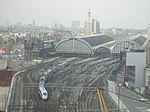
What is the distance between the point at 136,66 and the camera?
7.59 meters

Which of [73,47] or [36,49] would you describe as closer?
[36,49]

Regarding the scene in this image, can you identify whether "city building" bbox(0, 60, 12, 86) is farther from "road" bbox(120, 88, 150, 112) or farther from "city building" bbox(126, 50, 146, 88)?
"city building" bbox(126, 50, 146, 88)

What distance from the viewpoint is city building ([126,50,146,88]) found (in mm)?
7527

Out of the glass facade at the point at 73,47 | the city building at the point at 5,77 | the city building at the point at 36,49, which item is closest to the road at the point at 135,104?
the city building at the point at 5,77

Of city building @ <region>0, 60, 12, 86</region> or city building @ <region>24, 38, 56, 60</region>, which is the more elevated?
city building @ <region>24, 38, 56, 60</region>

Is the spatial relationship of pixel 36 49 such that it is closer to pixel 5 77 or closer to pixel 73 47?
pixel 73 47

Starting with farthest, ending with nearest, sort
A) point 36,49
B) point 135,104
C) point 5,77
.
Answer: point 36,49
point 5,77
point 135,104

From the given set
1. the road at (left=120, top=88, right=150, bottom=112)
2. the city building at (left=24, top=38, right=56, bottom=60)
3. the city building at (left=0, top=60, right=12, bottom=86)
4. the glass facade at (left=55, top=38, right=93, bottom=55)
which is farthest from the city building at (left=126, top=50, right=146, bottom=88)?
the glass facade at (left=55, top=38, right=93, bottom=55)

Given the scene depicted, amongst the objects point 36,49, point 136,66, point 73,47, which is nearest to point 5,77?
point 136,66

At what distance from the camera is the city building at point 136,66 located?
753 cm

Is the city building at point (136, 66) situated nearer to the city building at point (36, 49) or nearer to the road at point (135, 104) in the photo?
the road at point (135, 104)

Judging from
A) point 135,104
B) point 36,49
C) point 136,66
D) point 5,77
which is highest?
point 36,49

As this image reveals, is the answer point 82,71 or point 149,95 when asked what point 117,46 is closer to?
point 82,71

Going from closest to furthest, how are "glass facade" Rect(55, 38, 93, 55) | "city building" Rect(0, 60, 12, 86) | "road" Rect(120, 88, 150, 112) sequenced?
1. "road" Rect(120, 88, 150, 112)
2. "city building" Rect(0, 60, 12, 86)
3. "glass facade" Rect(55, 38, 93, 55)
